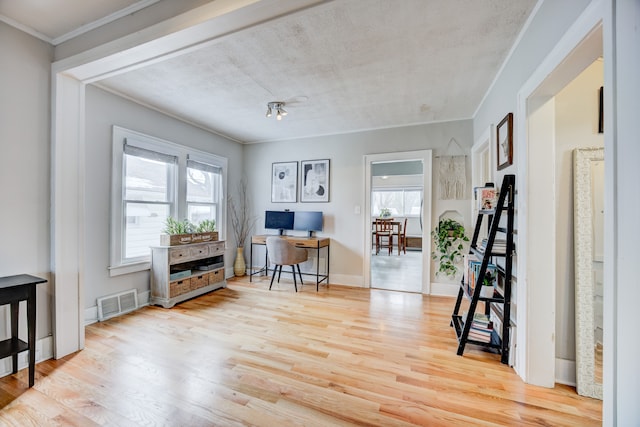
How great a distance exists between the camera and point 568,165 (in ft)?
5.79

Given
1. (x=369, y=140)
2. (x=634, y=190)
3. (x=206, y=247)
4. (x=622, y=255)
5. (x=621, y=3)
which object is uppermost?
(x=369, y=140)

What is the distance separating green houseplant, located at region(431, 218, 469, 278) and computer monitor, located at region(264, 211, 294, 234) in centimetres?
225

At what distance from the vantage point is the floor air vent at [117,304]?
2.79 metres

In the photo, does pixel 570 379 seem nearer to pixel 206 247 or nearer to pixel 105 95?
pixel 206 247

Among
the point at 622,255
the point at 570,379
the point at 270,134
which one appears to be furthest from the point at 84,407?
the point at 270,134

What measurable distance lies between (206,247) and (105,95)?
2.08 meters

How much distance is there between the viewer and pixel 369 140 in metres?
4.11

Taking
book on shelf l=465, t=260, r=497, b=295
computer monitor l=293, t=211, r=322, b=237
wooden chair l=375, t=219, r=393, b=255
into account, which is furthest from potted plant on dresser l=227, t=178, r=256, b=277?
wooden chair l=375, t=219, r=393, b=255

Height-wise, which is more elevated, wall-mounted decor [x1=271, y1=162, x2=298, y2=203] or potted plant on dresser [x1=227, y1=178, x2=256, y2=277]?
wall-mounted decor [x1=271, y1=162, x2=298, y2=203]

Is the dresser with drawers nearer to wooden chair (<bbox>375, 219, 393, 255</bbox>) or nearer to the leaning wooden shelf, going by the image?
the leaning wooden shelf

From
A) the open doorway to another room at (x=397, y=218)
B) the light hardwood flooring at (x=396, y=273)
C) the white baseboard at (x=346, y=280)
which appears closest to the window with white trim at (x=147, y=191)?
the white baseboard at (x=346, y=280)

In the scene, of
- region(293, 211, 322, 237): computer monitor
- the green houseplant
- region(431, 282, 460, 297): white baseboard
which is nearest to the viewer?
the green houseplant

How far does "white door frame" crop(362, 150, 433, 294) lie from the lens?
3.74m

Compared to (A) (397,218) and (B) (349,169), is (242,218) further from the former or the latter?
(A) (397,218)
